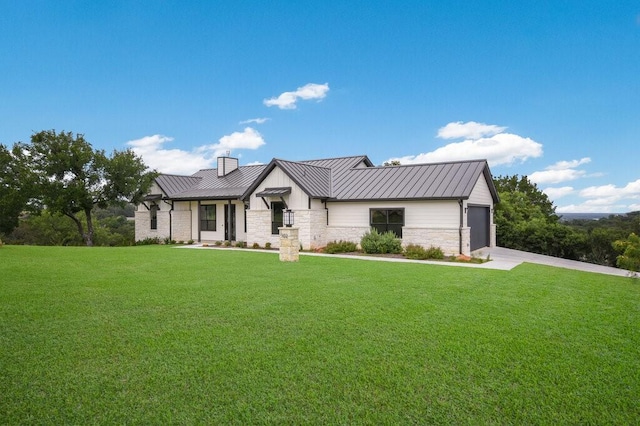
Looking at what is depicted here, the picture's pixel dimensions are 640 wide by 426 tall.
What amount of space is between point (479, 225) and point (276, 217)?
399 inches

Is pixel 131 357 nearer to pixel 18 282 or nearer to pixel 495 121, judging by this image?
pixel 18 282

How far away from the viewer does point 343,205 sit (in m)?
20.0

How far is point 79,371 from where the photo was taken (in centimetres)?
457

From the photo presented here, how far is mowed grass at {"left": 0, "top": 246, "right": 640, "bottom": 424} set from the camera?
151 inches

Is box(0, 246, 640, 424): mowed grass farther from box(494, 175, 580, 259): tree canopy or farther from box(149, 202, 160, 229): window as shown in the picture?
box(149, 202, 160, 229): window

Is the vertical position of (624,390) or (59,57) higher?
(59,57)

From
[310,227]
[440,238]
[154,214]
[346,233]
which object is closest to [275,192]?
[310,227]

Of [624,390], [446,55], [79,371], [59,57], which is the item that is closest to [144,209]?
[59,57]

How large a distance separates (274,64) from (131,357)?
57.6 feet

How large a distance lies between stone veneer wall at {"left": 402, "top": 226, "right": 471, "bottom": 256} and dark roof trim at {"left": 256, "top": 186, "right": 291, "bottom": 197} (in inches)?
229

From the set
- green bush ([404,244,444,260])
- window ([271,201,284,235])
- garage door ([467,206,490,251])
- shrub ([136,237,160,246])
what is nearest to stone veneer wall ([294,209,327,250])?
window ([271,201,284,235])

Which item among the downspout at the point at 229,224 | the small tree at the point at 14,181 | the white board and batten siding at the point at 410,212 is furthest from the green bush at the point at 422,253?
the small tree at the point at 14,181

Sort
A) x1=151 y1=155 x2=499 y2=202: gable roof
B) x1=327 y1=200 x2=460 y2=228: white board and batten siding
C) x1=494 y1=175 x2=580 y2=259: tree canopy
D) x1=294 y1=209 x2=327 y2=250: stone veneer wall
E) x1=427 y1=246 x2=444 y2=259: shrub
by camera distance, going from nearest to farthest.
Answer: x1=427 y1=246 x2=444 y2=259: shrub
x1=327 y1=200 x2=460 y2=228: white board and batten siding
x1=151 y1=155 x2=499 y2=202: gable roof
x1=294 y1=209 x2=327 y2=250: stone veneer wall
x1=494 y1=175 x2=580 y2=259: tree canopy

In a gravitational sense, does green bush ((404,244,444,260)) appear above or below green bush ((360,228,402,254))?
below
